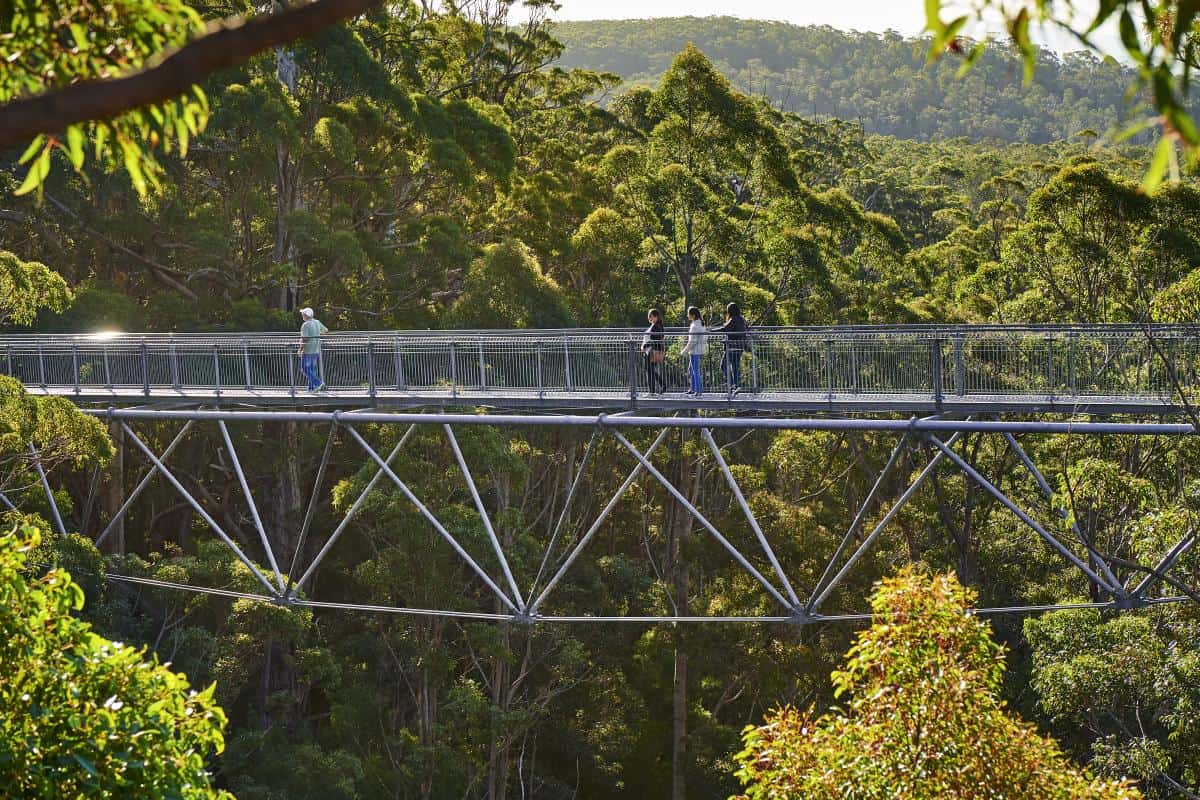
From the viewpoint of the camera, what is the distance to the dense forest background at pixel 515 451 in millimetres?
21552

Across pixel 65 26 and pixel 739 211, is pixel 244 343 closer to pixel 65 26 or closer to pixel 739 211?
pixel 739 211

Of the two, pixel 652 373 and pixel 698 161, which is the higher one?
pixel 698 161

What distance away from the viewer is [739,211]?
2470cm

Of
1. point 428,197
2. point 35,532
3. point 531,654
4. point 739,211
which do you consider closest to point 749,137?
point 739,211


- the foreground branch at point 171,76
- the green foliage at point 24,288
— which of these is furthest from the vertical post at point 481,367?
the foreground branch at point 171,76

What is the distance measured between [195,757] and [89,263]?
21307mm

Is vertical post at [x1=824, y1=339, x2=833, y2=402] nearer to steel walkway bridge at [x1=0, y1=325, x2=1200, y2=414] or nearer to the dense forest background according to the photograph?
steel walkway bridge at [x1=0, y1=325, x2=1200, y2=414]

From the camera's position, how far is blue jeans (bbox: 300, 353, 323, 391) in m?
16.0

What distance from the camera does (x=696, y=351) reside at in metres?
14.2

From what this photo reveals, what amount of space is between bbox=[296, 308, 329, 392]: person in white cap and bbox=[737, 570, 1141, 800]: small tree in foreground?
28.8 ft

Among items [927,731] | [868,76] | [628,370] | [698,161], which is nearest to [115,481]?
[698,161]

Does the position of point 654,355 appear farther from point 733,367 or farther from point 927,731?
point 927,731

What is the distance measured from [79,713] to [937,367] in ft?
28.5

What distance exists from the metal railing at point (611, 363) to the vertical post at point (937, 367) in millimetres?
20
